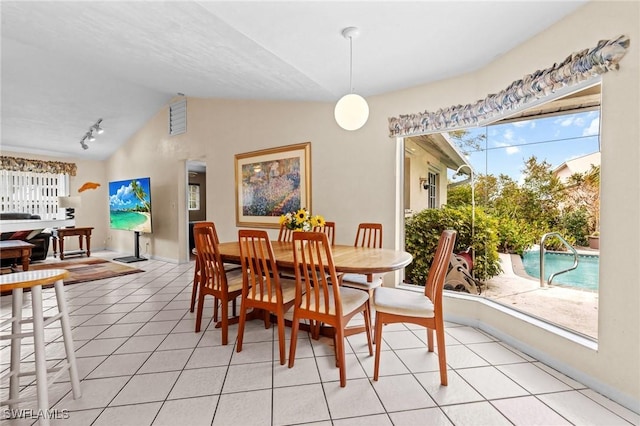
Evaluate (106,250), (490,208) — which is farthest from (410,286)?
(106,250)

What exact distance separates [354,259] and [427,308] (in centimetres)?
60

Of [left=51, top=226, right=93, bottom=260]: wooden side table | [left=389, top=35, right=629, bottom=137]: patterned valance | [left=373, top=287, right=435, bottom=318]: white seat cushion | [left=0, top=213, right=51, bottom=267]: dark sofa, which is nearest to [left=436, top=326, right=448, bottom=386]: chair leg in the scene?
[left=373, top=287, right=435, bottom=318]: white seat cushion

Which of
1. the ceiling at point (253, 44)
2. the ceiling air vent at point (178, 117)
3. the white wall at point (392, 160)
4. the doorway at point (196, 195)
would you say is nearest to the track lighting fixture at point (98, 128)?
the white wall at point (392, 160)

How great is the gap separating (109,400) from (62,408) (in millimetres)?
229

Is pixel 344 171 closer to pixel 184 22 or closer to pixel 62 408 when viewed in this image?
pixel 184 22

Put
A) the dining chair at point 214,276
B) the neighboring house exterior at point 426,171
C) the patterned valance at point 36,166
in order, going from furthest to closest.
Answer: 1. the patterned valance at point 36,166
2. the neighboring house exterior at point 426,171
3. the dining chair at point 214,276

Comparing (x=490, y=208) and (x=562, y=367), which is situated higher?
(x=490, y=208)

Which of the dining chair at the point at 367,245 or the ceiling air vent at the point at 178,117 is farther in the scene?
the ceiling air vent at the point at 178,117

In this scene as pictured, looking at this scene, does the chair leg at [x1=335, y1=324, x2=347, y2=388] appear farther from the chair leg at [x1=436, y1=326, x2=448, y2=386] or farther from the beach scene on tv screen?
the beach scene on tv screen

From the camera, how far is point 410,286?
331 centimetres

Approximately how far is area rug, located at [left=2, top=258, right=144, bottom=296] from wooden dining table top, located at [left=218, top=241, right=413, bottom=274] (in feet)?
10.2

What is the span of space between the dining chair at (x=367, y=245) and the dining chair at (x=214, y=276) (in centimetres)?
101

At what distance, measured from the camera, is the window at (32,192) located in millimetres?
6332

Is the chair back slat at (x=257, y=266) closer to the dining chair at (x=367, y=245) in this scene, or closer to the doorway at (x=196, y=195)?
the dining chair at (x=367, y=245)
